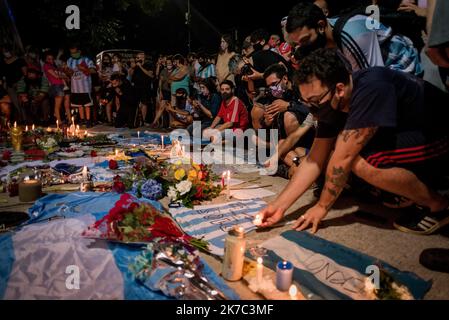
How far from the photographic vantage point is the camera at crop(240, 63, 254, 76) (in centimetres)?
663

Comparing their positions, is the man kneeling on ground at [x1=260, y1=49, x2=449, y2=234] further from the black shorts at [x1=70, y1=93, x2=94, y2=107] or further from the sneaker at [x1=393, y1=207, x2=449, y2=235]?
the black shorts at [x1=70, y1=93, x2=94, y2=107]

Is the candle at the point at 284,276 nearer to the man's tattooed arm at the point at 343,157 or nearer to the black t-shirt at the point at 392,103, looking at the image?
the man's tattooed arm at the point at 343,157

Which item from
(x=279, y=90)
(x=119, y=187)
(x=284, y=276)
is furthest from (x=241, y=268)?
(x=279, y=90)

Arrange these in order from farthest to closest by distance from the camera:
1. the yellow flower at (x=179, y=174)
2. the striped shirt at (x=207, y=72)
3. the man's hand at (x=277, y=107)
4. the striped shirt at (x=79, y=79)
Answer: the striped shirt at (x=79, y=79) → the striped shirt at (x=207, y=72) → the man's hand at (x=277, y=107) → the yellow flower at (x=179, y=174)

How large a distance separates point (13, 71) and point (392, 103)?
10540 mm

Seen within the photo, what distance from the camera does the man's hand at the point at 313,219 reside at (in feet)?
9.95

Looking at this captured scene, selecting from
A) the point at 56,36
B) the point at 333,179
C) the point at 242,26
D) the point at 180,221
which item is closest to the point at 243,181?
the point at 180,221

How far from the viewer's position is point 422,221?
3.00 metres

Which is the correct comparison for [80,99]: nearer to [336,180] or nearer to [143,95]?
[143,95]

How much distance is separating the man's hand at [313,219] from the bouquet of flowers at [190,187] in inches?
45.6

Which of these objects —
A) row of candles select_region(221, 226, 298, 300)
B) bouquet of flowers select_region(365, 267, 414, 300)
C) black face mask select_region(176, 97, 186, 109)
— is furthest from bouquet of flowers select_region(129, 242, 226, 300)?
black face mask select_region(176, 97, 186, 109)

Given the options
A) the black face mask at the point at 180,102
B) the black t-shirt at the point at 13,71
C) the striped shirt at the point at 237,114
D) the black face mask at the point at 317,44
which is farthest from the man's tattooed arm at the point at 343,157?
the black t-shirt at the point at 13,71

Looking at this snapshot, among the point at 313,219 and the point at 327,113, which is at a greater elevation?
the point at 327,113

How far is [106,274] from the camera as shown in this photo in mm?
2275
